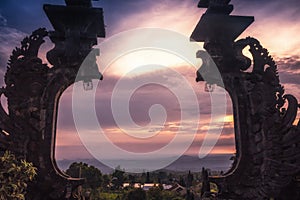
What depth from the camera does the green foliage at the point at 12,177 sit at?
6.73m

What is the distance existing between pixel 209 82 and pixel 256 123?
2.02m

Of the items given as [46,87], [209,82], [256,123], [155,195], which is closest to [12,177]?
[46,87]

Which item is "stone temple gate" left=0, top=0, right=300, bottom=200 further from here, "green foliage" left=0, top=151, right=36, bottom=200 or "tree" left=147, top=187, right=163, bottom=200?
"tree" left=147, top=187, right=163, bottom=200

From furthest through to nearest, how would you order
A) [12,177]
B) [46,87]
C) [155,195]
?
[155,195] → [46,87] → [12,177]

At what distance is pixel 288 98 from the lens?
8.96 m

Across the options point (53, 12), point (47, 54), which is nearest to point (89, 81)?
point (47, 54)

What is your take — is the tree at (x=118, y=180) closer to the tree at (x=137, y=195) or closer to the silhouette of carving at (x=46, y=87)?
the tree at (x=137, y=195)

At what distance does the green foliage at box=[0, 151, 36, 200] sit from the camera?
22.1 feet

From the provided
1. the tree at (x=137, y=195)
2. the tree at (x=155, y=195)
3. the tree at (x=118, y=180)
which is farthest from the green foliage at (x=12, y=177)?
Answer: the tree at (x=118, y=180)

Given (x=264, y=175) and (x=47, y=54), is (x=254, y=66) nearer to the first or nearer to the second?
(x=264, y=175)

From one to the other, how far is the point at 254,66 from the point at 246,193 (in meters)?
4.15

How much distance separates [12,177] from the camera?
22.9ft

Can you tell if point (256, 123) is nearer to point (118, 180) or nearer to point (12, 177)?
point (12, 177)

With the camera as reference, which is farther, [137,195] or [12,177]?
[137,195]
